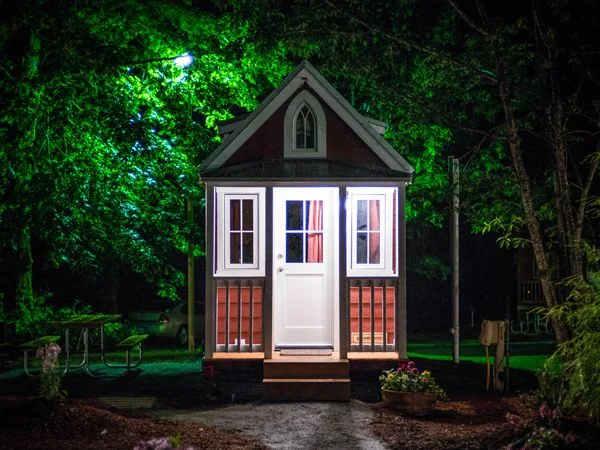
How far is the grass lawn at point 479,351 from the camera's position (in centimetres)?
1622

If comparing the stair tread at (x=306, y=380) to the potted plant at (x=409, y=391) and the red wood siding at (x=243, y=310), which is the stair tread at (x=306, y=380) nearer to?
the potted plant at (x=409, y=391)

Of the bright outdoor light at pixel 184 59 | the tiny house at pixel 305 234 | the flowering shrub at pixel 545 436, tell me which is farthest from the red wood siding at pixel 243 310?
the bright outdoor light at pixel 184 59

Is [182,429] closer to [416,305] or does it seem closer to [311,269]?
[311,269]

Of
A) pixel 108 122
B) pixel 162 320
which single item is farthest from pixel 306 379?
pixel 162 320

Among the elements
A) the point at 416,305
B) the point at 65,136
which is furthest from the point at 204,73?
the point at 416,305

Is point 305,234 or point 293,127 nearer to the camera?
point 293,127

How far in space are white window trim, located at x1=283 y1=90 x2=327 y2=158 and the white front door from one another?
55 centimetres

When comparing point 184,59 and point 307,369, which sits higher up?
point 184,59

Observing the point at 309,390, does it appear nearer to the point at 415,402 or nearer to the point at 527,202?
the point at 415,402

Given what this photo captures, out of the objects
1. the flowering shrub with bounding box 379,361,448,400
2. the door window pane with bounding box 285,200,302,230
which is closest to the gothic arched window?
the door window pane with bounding box 285,200,302,230

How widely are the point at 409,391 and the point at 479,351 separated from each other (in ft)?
28.9

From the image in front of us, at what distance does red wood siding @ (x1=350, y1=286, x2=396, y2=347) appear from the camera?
38.7 feet

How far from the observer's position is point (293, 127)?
1180cm

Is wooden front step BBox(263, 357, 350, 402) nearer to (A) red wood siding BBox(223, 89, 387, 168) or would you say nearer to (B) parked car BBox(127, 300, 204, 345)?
(A) red wood siding BBox(223, 89, 387, 168)
